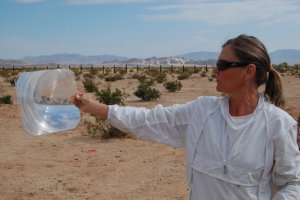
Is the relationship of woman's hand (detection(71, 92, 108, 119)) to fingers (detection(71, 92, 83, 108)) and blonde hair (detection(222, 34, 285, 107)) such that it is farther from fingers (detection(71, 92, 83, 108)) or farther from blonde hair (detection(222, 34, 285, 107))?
blonde hair (detection(222, 34, 285, 107))

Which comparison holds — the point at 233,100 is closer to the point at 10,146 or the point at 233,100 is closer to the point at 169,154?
the point at 169,154

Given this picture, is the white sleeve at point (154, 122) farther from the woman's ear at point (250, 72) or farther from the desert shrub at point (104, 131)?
the desert shrub at point (104, 131)

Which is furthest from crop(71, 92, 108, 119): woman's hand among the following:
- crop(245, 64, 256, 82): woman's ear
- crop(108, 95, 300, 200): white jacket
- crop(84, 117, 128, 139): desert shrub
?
crop(84, 117, 128, 139): desert shrub

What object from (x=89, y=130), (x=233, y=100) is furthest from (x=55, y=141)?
(x=233, y=100)

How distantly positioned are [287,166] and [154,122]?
855mm

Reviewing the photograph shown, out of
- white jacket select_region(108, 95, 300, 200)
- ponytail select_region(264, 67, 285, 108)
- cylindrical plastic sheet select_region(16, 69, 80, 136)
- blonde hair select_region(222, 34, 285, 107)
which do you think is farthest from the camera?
cylindrical plastic sheet select_region(16, 69, 80, 136)

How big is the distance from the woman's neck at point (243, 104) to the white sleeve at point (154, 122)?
36cm

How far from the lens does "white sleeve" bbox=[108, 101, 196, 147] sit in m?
3.22

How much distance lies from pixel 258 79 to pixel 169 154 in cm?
788

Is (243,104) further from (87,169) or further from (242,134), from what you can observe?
(87,169)

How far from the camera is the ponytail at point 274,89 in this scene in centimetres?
306

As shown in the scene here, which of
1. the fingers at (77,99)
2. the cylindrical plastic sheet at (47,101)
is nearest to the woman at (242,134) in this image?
the fingers at (77,99)

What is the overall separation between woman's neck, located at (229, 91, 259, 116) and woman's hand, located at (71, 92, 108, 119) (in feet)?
2.68

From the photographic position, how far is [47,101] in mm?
3484
